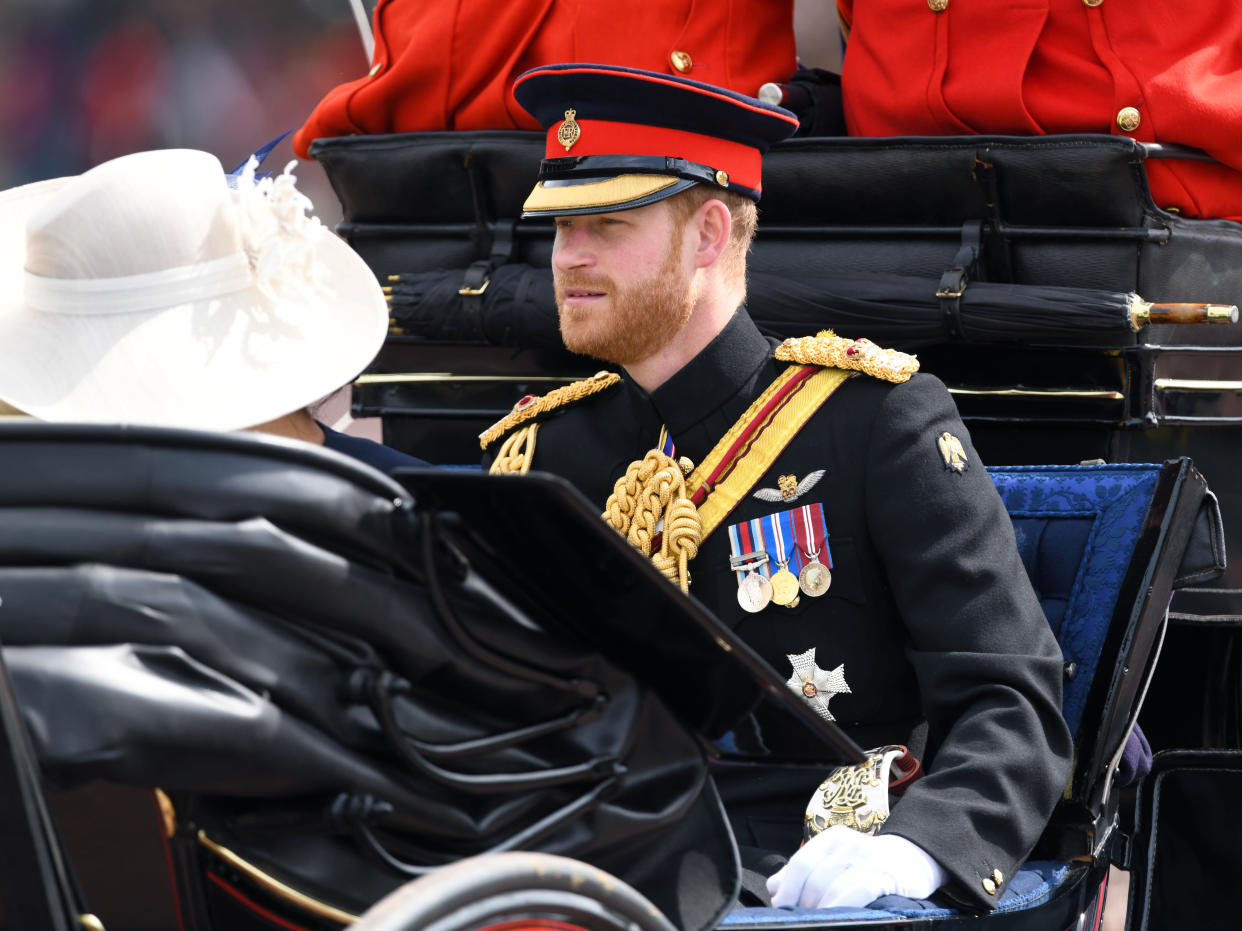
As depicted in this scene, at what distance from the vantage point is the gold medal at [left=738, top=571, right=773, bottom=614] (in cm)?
209

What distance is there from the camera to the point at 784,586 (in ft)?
6.81

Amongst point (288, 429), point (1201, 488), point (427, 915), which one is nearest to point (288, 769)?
point (427, 915)

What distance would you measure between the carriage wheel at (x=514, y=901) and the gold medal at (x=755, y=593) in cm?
102

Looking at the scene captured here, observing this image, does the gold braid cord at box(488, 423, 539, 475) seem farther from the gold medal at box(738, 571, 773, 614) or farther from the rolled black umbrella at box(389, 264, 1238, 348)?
the gold medal at box(738, 571, 773, 614)

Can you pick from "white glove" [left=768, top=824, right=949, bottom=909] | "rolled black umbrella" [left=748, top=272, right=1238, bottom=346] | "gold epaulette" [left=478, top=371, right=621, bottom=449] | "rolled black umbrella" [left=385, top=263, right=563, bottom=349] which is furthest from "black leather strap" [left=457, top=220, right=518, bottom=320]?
"white glove" [left=768, top=824, right=949, bottom=909]

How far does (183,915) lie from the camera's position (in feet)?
3.47

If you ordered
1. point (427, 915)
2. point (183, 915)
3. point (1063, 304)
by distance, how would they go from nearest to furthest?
point (427, 915) → point (183, 915) → point (1063, 304)

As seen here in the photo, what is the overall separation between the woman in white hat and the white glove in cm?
76

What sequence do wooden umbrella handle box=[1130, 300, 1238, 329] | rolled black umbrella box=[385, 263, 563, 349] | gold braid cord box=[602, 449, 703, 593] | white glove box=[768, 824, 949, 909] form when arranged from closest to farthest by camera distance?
white glove box=[768, 824, 949, 909] < gold braid cord box=[602, 449, 703, 593] < wooden umbrella handle box=[1130, 300, 1238, 329] < rolled black umbrella box=[385, 263, 563, 349]

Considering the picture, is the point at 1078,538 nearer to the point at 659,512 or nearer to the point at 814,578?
the point at 814,578

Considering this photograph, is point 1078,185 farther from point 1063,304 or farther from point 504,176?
point 504,176

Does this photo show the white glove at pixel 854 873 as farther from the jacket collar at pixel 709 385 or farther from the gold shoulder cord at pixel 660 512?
the jacket collar at pixel 709 385

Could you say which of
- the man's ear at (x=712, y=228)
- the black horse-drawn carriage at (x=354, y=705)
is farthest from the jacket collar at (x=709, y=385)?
the black horse-drawn carriage at (x=354, y=705)

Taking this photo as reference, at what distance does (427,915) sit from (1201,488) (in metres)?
1.46
